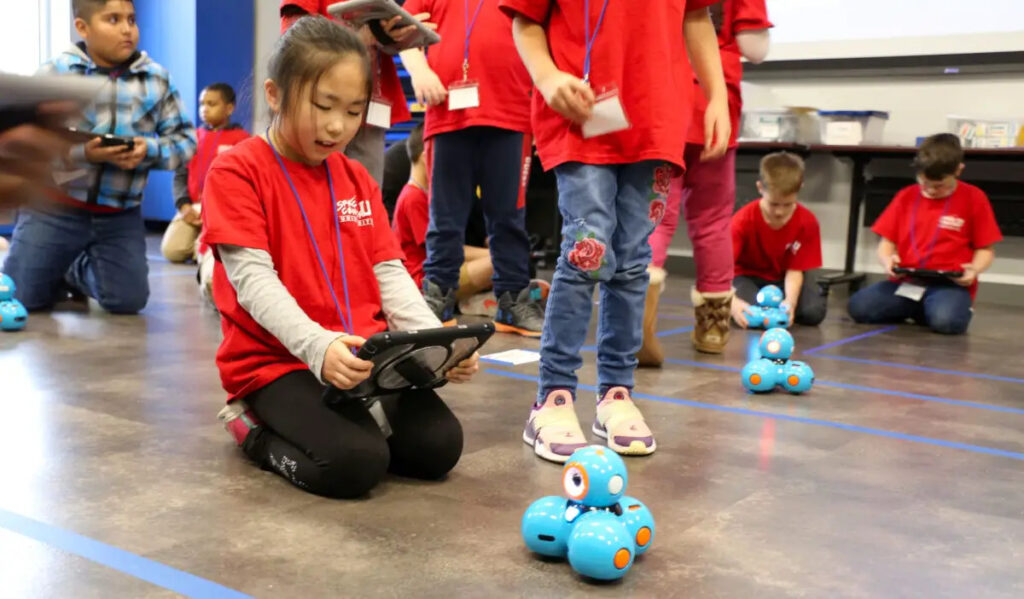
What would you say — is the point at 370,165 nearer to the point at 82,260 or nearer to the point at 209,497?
the point at 209,497

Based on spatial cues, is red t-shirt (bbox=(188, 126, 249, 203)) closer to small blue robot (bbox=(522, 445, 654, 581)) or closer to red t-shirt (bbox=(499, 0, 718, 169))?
red t-shirt (bbox=(499, 0, 718, 169))

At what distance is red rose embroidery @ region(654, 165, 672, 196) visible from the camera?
83.0 inches

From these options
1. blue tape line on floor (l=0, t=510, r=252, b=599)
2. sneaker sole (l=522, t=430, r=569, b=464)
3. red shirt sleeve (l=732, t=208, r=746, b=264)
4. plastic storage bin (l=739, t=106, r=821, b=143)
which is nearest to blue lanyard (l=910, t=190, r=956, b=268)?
red shirt sleeve (l=732, t=208, r=746, b=264)

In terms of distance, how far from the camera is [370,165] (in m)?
2.87

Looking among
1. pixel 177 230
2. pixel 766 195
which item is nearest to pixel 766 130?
pixel 766 195

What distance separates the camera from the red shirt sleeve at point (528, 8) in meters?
2.06

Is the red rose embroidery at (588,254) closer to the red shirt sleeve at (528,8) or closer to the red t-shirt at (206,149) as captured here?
the red shirt sleeve at (528,8)

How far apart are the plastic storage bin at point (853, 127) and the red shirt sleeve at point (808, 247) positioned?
1697 millimetres

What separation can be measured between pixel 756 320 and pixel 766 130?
2.36m

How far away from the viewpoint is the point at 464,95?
10.7 ft

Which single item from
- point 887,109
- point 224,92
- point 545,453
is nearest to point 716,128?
point 545,453

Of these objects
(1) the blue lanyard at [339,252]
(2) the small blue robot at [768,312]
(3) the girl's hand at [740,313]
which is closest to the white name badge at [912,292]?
(2) the small blue robot at [768,312]

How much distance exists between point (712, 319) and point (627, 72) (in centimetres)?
148

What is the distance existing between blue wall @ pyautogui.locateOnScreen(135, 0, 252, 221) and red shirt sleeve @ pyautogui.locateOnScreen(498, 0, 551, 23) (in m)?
6.84
